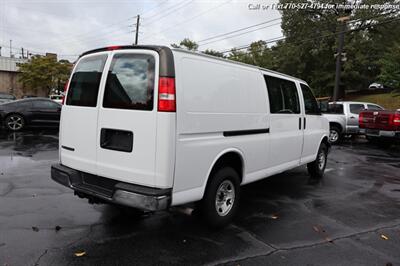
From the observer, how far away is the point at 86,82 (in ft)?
13.9

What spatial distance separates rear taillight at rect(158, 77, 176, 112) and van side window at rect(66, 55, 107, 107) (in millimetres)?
935

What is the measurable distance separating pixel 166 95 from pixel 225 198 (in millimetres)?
1828

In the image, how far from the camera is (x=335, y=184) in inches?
287

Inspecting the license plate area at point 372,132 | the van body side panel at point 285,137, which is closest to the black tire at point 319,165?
the van body side panel at point 285,137

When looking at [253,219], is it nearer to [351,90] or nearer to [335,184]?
[335,184]

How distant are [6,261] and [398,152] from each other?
44.4 feet

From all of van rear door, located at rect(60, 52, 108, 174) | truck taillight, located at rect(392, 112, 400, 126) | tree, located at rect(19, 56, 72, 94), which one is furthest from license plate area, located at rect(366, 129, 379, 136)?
tree, located at rect(19, 56, 72, 94)

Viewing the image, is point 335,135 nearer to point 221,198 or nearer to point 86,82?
point 221,198

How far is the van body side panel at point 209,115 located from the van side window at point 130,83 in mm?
304

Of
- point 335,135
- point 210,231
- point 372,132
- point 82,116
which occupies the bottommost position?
point 210,231

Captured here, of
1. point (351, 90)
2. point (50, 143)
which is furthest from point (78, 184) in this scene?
point (351, 90)

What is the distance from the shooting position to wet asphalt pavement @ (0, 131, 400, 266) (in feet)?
12.0

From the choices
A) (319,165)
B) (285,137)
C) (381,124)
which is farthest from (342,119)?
(285,137)

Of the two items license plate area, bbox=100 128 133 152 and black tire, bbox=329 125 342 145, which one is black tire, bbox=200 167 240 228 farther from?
black tire, bbox=329 125 342 145
